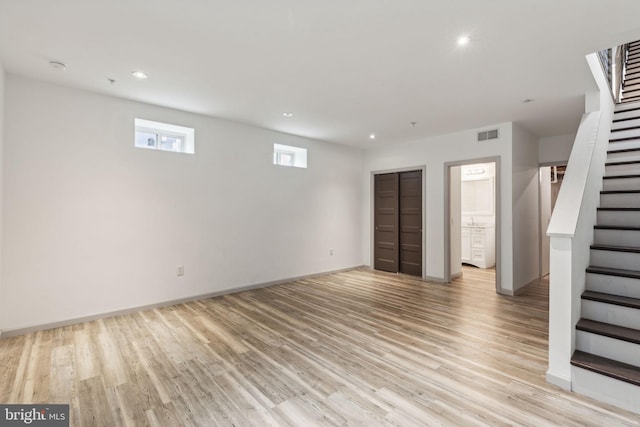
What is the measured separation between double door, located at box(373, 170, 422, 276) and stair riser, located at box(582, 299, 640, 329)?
137 inches

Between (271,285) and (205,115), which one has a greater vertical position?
(205,115)

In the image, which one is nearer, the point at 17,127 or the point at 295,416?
the point at 295,416

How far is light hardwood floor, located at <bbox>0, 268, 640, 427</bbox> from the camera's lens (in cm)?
195

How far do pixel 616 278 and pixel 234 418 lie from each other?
3.18 meters

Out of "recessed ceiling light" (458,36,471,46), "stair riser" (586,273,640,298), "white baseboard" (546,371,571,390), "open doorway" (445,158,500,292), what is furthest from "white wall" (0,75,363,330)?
"stair riser" (586,273,640,298)

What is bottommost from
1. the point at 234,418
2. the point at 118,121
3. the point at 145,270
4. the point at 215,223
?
the point at 234,418

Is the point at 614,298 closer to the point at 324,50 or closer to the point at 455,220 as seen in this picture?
the point at 324,50

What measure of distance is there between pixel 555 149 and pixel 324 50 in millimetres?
5131

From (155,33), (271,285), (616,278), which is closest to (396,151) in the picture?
(271,285)

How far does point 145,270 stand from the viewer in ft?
13.1

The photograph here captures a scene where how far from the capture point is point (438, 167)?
18.2 ft

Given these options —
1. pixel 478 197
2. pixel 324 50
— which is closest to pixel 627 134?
pixel 478 197

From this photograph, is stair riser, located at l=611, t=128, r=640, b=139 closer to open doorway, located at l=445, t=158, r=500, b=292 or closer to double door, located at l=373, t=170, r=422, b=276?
open doorway, located at l=445, t=158, r=500, b=292

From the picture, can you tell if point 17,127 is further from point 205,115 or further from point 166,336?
point 166,336
